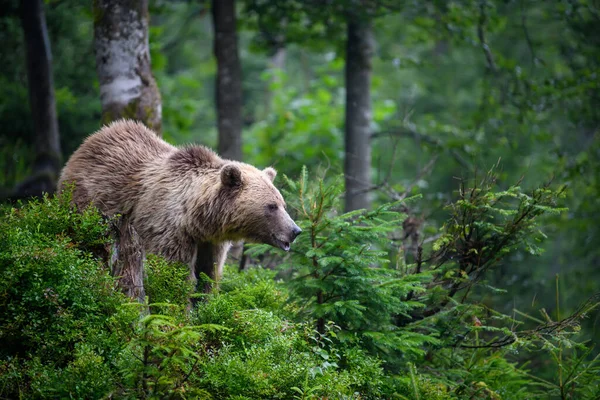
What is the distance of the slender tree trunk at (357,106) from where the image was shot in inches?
456

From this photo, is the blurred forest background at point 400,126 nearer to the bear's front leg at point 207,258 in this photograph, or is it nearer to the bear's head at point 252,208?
the bear's head at point 252,208

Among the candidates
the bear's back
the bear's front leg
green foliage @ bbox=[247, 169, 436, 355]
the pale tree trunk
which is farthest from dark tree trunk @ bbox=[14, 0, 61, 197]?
green foliage @ bbox=[247, 169, 436, 355]

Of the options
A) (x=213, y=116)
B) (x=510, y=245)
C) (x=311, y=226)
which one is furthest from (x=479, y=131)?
(x=213, y=116)

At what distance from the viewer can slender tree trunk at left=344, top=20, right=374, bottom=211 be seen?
11594 millimetres

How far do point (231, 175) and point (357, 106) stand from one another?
560 cm

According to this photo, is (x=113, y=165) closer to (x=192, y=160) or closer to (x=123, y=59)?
(x=192, y=160)

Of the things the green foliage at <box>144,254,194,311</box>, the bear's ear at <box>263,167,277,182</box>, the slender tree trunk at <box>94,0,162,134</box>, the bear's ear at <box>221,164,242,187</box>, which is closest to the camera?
the green foliage at <box>144,254,194,311</box>

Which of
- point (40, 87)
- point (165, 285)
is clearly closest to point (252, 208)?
point (165, 285)

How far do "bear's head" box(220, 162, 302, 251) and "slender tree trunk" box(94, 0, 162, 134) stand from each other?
1907 millimetres

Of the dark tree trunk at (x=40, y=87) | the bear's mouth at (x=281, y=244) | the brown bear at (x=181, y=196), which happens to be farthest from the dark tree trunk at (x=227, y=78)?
the bear's mouth at (x=281, y=244)

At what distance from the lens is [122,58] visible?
25.2 feet

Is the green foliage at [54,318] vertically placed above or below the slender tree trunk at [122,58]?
below

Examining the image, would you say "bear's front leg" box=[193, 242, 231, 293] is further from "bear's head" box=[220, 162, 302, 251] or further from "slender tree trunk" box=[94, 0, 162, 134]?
"slender tree trunk" box=[94, 0, 162, 134]

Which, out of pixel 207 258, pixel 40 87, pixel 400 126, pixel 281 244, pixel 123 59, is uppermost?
pixel 123 59
